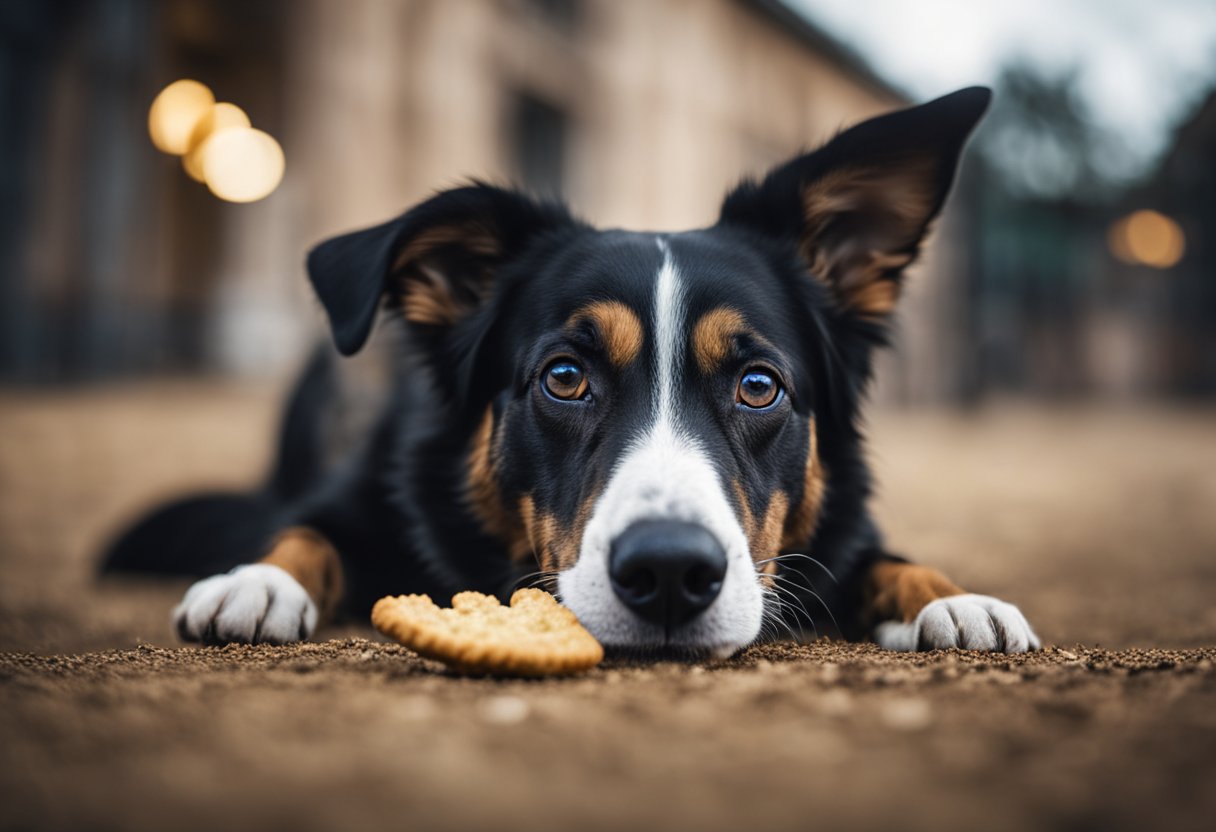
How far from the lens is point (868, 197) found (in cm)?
303

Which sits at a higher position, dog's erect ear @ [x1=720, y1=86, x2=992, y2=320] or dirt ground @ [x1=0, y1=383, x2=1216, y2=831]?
dog's erect ear @ [x1=720, y1=86, x2=992, y2=320]

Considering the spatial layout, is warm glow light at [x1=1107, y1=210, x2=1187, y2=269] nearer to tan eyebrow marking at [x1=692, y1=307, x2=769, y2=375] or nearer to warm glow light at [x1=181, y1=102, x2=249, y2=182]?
warm glow light at [x1=181, y1=102, x2=249, y2=182]

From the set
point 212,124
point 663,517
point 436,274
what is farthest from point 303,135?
point 663,517

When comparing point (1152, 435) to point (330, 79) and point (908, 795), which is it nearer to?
point (330, 79)

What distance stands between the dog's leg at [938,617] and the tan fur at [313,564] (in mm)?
1531

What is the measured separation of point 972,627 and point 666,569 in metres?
0.80

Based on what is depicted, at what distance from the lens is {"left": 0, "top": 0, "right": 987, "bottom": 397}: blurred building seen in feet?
34.0

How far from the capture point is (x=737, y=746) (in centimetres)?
136

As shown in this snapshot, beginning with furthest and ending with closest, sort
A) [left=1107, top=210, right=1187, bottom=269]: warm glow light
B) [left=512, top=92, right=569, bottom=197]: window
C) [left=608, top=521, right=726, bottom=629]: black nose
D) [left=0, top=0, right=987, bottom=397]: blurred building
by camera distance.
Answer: [left=1107, top=210, right=1187, bottom=269]: warm glow light
[left=512, top=92, right=569, bottom=197]: window
[left=0, top=0, right=987, bottom=397]: blurred building
[left=608, top=521, right=726, bottom=629]: black nose

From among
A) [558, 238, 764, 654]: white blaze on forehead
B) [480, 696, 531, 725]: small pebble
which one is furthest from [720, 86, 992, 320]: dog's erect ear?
[480, 696, 531, 725]: small pebble

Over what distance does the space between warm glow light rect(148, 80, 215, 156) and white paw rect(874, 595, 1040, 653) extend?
10.0m

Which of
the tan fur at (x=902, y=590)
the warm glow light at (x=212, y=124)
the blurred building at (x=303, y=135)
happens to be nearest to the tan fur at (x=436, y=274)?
the tan fur at (x=902, y=590)

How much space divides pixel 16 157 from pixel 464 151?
17.7ft

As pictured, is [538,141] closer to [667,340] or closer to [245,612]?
[667,340]
